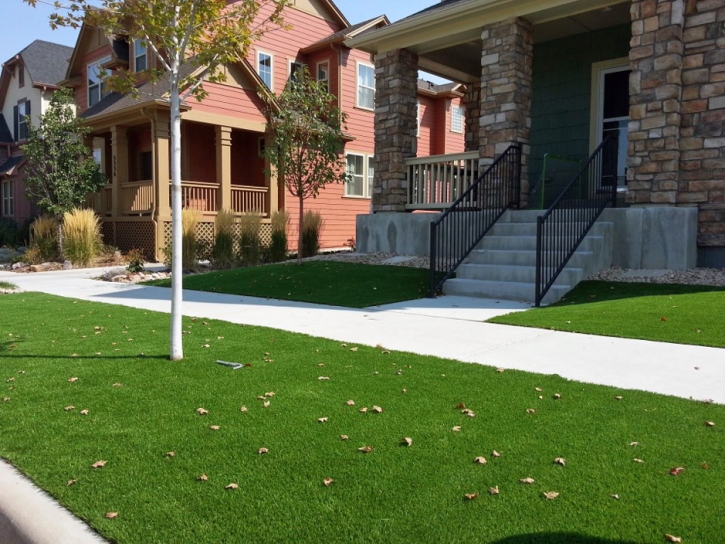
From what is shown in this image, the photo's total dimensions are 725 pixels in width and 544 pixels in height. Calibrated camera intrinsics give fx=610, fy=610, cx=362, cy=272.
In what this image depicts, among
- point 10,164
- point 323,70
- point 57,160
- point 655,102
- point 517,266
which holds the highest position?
point 323,70

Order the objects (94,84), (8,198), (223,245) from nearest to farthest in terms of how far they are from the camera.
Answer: (223,245)
(94,84)
(8,198)

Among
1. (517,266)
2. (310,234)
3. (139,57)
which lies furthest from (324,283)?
(139,57)

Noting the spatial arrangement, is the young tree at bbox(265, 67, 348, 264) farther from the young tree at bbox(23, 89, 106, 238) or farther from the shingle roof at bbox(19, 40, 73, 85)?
the shingle roof at bbox(19, 40, 73, 85)

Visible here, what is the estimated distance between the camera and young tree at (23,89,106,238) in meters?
16.1

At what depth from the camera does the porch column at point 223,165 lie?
1780 centimetres

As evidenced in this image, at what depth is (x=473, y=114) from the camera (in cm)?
→ 1548

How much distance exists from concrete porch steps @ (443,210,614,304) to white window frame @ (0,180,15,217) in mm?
22696

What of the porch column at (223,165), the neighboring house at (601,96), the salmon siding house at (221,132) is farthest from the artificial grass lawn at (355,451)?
the porch column at (223,165)

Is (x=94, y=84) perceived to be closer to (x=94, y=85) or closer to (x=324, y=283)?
(x=94, y=85)

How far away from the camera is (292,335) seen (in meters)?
6.39

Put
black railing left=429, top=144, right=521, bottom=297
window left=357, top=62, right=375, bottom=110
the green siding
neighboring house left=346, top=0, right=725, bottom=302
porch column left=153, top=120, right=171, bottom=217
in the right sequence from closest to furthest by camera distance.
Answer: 1. neighboring house left=346, top=0, right=725, bottom=302
2. black railing left=429, top=144, right=521, bottom=297
3. the green siding
4. porch column left=153, top=120, right=171, bottom=217
5. window left=357, top=62, right=375, bottom=110

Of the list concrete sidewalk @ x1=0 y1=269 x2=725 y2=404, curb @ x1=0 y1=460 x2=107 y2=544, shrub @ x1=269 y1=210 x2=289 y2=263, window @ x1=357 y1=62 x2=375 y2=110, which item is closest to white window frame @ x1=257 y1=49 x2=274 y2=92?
window @ x1=357 y1=62 x2=375 y2=110

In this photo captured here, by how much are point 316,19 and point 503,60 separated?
12.2 m

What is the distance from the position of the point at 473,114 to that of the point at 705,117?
6780mm
